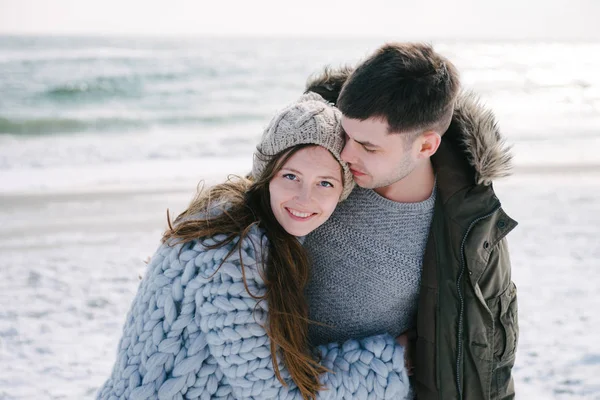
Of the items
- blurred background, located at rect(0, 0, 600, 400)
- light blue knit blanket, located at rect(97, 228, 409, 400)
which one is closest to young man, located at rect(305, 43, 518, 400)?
light blue knit blanket, located at rect(97, 228, 409, 400)

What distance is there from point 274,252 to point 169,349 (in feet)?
1.58

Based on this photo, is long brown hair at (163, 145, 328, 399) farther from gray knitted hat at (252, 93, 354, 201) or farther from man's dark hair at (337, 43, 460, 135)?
man's dark hair at (337, 43, 460, 135)

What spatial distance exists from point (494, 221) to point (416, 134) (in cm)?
46

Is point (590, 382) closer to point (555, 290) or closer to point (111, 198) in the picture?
point (555, 290)

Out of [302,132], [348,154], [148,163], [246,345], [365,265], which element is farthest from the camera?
[148,163]

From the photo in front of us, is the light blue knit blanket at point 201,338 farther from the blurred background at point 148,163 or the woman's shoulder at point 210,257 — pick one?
the blurred background at point 148,163

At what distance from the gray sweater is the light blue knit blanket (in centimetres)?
33

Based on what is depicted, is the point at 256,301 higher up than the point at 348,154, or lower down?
lower down

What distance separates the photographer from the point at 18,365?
3982 millimetres

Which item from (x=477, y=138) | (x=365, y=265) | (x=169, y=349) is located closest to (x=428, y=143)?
(x=477, y=138)

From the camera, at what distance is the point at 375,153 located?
2410 mm

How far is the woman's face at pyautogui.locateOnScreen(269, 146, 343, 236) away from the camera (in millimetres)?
2250

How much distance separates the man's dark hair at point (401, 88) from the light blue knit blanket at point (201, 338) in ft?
2.05

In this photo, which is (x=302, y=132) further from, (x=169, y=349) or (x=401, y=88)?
(x=169, y=349)
